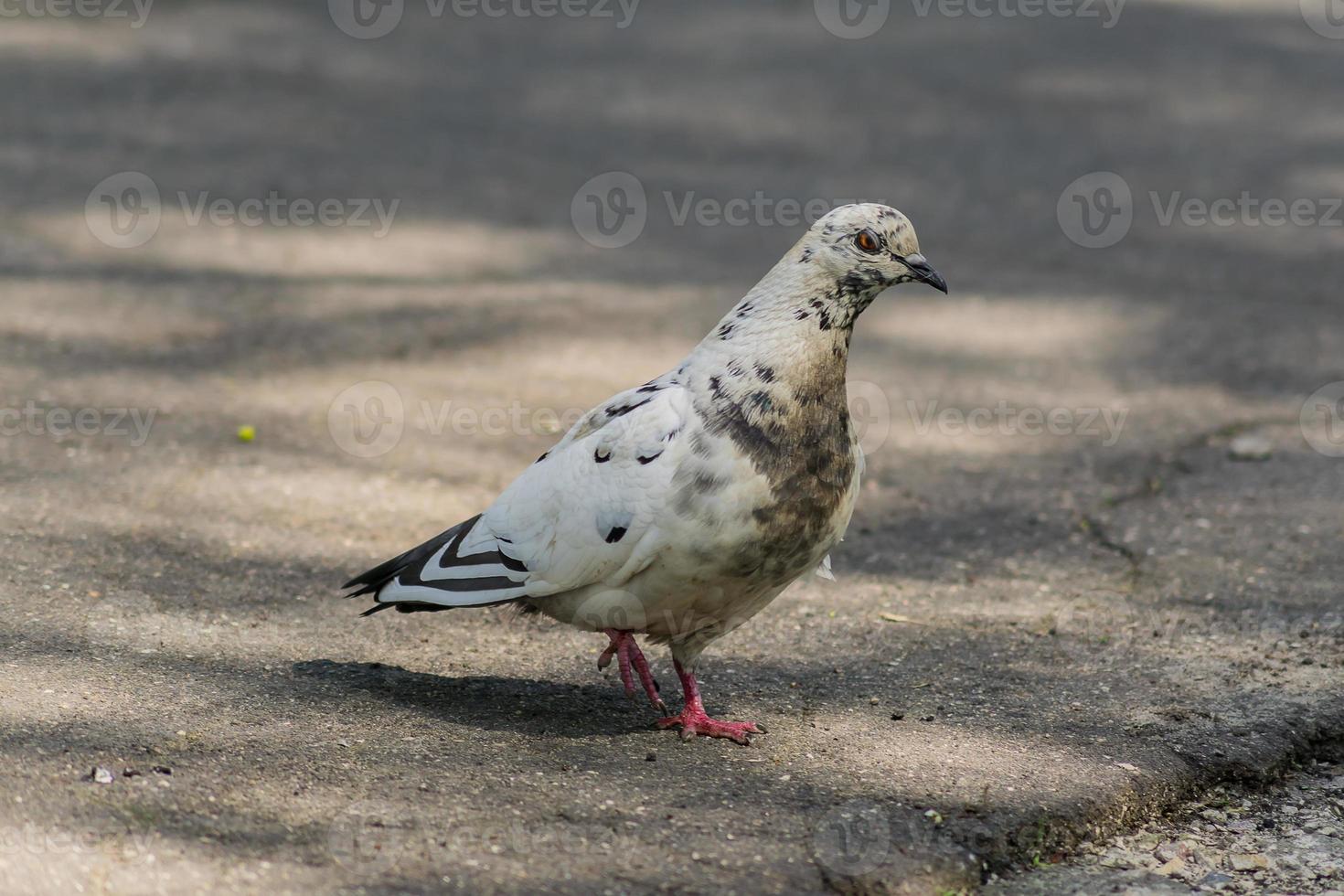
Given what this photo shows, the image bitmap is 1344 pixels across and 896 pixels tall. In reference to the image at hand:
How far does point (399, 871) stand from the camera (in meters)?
3.42

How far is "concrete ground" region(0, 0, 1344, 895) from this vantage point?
3805 millimetres

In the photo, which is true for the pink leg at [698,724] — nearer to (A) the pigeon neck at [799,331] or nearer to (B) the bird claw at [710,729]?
(B) the bird claw at [710,729]

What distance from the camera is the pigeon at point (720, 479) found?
4.00 metres

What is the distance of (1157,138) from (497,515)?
871 cm

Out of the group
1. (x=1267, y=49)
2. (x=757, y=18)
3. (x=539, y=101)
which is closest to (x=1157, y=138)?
(x=1267, y=49)

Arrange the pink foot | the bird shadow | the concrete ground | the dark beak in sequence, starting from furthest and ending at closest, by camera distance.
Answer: the pink foot < the bird shadow < the dark beak < the concrete ground

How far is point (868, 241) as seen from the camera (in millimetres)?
4059

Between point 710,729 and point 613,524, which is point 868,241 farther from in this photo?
point 710,729

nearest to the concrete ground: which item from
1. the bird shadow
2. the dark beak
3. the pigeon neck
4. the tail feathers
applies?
the bird shadow

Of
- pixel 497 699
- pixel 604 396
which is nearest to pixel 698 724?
pixel 497 699

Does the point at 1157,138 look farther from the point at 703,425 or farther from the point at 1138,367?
the point at 703,425

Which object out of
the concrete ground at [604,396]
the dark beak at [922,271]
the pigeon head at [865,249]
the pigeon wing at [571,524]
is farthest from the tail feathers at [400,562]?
the dark beak at [922,271]

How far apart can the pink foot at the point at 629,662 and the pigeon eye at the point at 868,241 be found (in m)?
1.41

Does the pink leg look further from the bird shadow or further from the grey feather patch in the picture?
the grey feather patch
